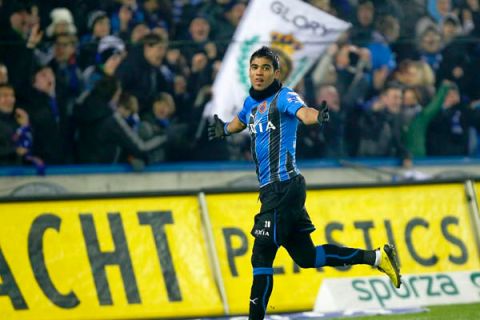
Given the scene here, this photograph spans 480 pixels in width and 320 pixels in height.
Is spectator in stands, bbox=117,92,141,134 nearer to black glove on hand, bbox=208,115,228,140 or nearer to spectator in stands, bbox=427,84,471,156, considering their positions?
spectator in stands, bbox=427,84,471,156

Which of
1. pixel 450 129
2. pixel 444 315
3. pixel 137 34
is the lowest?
pixel 444 315

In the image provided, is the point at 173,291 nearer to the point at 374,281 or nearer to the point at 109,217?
the point at 109,217

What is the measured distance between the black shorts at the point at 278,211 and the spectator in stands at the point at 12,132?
17.8ft

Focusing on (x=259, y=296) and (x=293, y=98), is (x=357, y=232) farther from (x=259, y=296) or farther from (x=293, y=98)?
(x=293, y=98)

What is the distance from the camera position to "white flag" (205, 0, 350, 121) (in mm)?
13906

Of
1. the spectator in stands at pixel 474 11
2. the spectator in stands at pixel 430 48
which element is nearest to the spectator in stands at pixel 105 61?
the spectator in stands at pixel 430 48

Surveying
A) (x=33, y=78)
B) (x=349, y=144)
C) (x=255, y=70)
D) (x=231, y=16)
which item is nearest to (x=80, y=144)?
(x=33, y=78)

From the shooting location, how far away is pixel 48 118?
43.4ft

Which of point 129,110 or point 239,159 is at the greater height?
point 129,110

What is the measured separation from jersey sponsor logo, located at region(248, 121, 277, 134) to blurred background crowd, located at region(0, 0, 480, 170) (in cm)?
534

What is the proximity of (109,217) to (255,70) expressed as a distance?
2.77 m

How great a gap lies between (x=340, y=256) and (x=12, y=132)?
564 cm

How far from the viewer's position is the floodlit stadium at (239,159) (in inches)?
389

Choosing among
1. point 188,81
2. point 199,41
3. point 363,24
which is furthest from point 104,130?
point 363,24
